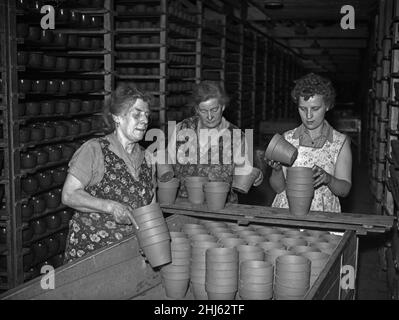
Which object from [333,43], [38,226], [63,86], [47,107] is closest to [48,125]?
[47,107]

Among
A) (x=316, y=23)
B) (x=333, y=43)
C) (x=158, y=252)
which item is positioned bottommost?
(x=158, y=252)

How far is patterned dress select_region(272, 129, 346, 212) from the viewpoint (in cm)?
327

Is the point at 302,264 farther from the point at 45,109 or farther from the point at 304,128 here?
the point at 45,109

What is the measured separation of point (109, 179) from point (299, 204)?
1.02 m

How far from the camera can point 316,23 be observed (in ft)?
44.0

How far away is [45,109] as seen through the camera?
16.0 ft

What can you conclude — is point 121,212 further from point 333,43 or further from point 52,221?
point 333,43

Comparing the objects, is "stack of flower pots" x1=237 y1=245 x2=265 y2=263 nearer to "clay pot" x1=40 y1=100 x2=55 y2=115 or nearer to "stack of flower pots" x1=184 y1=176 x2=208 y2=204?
"stack of flower pots" x1=184 y1=176 x2=208 y2=204

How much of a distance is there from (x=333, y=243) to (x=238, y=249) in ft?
1.82

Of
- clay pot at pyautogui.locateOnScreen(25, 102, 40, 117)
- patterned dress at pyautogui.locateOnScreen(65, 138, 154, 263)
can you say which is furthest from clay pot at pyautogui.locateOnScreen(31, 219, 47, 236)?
patterned dress at pyautogui.locateOnScreen(65, 138, 154, 263)

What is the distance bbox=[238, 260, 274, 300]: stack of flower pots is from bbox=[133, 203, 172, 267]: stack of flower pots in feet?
1.21

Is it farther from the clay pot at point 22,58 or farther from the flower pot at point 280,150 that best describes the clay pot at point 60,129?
the flower pot at point 280,150

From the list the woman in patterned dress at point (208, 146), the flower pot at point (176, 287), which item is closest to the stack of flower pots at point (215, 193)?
the woman in patterned dress at point (208, 146)

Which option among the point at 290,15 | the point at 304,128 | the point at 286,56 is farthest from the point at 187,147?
the point at 286,56
